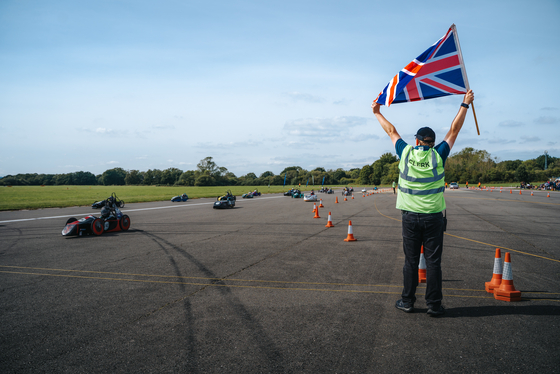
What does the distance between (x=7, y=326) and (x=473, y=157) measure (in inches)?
5933

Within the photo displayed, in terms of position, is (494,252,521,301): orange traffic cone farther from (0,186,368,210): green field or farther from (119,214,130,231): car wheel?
(0,186,368,210): green field

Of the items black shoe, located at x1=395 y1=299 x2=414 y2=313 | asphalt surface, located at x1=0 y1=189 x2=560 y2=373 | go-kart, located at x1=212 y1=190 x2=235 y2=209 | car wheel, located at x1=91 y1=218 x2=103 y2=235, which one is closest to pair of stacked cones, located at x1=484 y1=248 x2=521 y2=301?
asphalt surface, located at x1=0 y1=189 x2=560 y2=373

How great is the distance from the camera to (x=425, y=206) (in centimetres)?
416

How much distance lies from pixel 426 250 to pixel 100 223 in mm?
11330

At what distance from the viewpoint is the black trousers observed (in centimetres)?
412

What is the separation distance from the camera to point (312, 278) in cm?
597

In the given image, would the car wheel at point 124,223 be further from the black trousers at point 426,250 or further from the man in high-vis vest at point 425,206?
the black trousers at point 426,250

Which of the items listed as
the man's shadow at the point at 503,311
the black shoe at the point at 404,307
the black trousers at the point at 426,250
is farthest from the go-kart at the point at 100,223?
the man's shadow at the point at 503,311

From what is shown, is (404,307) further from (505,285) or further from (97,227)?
(97,227)

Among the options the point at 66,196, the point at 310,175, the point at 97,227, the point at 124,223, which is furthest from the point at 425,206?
the point at 310,175

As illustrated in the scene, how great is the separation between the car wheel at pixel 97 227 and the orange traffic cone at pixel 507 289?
39.2 feet

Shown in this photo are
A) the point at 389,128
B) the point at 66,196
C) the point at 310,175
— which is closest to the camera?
the point at 389,128

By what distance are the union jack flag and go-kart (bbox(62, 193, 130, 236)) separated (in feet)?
34.9

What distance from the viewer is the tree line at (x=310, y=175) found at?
106 meters
